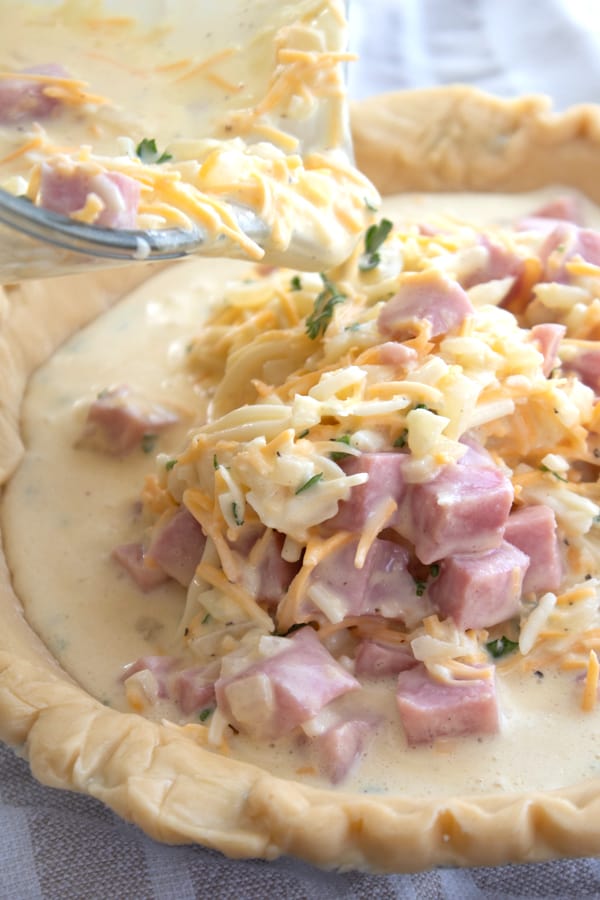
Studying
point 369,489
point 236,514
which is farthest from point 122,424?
point 369,489

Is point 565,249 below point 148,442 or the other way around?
the other way around

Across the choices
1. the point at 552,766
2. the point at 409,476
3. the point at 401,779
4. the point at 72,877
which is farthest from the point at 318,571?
the point at 72,877

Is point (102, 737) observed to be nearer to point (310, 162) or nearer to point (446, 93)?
point (310, 162)

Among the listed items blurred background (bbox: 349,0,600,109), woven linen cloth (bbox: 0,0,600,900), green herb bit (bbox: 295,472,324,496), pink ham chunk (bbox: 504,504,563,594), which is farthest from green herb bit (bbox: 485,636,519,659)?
blurred background (bbox: 349,0,600,109)

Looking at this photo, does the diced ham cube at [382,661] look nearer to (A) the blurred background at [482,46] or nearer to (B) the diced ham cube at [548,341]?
(B) the diced ham cube at [548,341]

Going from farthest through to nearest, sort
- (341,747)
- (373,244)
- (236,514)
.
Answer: (373,244)
(236,514)
(341,747)

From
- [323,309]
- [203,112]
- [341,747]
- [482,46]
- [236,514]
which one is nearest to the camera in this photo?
[341,747]

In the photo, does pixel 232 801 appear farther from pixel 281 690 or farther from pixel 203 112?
pixel 203 112

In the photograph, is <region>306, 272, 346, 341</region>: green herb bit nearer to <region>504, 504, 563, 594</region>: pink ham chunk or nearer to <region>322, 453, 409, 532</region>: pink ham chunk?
<region>322, 453, 409, 532</region>: pink ham chunk
